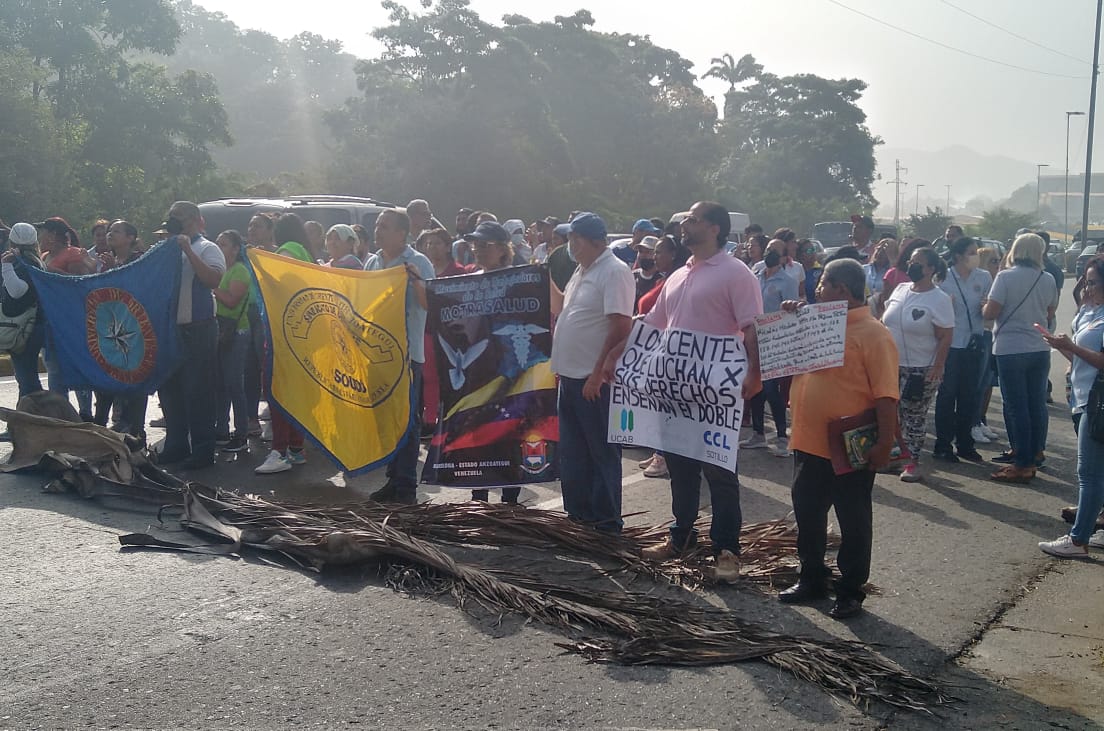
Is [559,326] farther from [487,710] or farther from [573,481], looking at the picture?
[487,710]

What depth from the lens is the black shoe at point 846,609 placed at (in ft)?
16.6

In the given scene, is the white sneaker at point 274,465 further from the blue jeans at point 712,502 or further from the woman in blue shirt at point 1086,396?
the woman in blue shirt at point 1086,396

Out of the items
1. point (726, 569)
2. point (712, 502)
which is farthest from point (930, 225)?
point (726, 569)

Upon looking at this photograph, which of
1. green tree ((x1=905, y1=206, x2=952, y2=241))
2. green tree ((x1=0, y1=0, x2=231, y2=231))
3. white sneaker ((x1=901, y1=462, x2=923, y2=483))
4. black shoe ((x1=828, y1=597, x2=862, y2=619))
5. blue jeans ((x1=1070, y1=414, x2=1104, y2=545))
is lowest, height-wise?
white sneaker ((x1=901, y1=462, x2=923, y2=483))

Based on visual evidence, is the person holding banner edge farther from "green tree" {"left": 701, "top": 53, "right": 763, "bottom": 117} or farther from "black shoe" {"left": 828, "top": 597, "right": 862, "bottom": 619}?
"green tree" {"left": 701, "top": 53, "right": 763, "bottom": 117}

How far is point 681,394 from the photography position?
18.4 ft

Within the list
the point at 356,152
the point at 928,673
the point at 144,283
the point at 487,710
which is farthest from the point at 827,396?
the point at 356,152

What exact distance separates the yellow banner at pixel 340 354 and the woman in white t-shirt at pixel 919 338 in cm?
401

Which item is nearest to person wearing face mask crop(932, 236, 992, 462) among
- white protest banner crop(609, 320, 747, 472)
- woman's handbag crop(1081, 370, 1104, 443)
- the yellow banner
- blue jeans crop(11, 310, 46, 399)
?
woman's handbag crop(1081, 370, 1104, 443)

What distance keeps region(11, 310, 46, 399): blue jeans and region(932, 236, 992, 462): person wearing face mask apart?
783cm

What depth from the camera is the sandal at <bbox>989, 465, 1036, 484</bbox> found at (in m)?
8.27

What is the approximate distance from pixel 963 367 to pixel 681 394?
469 centimetres

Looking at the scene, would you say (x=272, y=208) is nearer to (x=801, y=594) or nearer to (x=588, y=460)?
(x=588, y=460)

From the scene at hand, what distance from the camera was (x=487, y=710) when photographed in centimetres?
404
